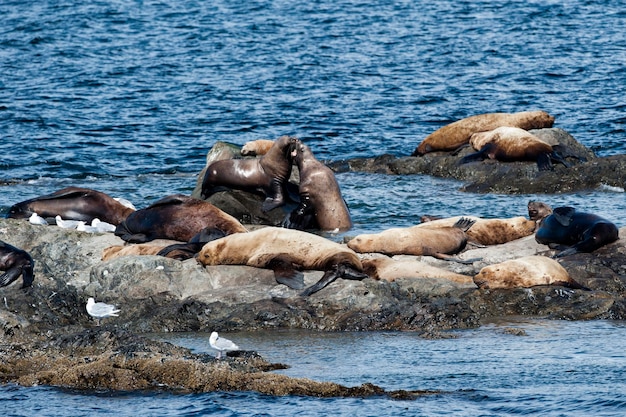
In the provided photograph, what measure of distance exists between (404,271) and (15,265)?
3.26 m

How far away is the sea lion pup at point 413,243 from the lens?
36.1 ft

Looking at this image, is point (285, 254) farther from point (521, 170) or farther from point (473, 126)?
point (473, 126)

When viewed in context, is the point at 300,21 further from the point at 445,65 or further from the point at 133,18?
the point at 445,65

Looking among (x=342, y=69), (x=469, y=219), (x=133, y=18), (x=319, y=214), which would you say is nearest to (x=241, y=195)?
(x=319, y=214)

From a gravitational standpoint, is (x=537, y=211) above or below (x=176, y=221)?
below

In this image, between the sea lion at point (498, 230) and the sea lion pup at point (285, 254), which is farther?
the sea lion at point (498, 230)

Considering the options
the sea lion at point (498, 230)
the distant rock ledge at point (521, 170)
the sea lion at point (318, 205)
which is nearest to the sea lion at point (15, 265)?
the sea lion at point (498, 230)

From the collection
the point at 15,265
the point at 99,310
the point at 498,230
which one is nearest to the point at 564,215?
the point at 498,230

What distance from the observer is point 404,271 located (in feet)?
32.7

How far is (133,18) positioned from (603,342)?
118ft

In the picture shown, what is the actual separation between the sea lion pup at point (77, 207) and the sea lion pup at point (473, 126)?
7.67 meters

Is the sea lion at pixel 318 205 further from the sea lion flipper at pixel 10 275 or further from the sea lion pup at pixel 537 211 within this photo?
the sea lion flipper at pixel 10 275

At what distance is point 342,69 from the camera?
31.7 m

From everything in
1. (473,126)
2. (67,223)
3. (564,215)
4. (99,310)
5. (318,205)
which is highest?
(99,310)
